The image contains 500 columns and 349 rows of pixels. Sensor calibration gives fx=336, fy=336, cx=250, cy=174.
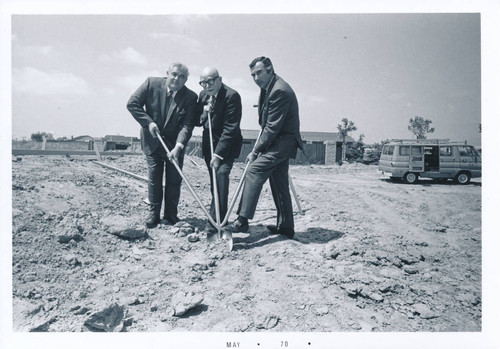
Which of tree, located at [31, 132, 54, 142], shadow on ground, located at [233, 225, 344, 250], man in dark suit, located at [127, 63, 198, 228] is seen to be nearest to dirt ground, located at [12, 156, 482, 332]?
shadow on ground, located at [233, 225, 344, 250]

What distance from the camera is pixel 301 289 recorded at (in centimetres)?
244

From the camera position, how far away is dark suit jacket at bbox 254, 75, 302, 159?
3.06 meters

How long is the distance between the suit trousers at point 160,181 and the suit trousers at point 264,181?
0.92 m

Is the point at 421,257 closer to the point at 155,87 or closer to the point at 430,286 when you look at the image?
the point at 430,286

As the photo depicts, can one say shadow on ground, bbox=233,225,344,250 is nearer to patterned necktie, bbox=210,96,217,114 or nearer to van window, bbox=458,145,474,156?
patterned necktie, bbox=210,96,217,114

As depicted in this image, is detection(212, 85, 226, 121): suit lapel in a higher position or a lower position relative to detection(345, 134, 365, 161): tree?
Answer: lower

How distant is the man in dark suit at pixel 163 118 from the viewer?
3439 millimetres

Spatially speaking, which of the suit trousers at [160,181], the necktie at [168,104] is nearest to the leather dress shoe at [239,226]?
the suit trousers at [160,181]

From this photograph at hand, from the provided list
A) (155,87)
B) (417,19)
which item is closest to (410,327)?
(417,19)

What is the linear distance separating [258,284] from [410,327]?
1.06 meters

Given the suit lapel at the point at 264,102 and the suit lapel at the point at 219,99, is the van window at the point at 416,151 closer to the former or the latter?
the suit lapel at the point at 264,102

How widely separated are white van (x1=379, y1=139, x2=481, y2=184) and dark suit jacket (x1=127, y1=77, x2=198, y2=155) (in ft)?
24.6

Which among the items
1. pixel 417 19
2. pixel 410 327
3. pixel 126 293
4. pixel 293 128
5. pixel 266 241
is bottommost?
pixel 410 327
